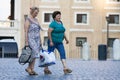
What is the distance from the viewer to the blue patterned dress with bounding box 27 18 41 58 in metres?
14.3

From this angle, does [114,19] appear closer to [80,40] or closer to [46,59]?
[80,40]

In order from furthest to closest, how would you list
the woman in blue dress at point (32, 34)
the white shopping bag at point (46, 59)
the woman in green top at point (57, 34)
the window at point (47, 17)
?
the window at point (47, 17), the woman in green top at point (57, 34), the white shopping bag at point (46, 59), the woman in blue dress at point (32, 34)

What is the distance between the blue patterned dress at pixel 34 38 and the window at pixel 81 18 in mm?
43077

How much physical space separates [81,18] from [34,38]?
142 feet

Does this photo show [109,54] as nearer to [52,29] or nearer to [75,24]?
[75,24]

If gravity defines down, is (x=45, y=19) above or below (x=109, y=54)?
above

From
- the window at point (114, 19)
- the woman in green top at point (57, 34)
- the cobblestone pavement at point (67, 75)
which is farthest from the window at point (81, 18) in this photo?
the woman in green top at point (57, 34)

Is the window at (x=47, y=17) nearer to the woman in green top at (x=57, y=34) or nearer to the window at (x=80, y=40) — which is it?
the window at (x=80, y=40)

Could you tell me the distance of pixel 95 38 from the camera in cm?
5659

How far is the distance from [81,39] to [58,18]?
42.4 m

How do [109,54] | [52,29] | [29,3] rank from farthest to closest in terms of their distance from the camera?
[29,3] → [109,54] → [52,29]

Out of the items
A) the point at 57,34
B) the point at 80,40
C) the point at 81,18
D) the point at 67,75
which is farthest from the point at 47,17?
the point at 67,75

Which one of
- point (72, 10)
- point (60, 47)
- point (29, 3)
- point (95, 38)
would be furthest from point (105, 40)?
point (60, 47)

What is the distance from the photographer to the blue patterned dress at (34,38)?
14258mm
